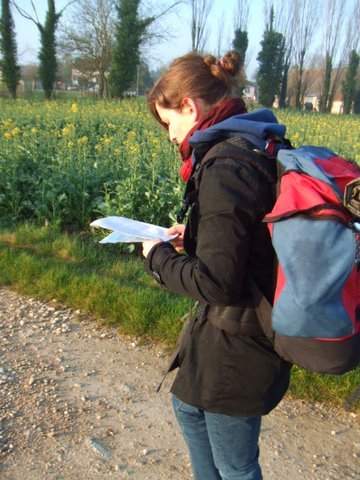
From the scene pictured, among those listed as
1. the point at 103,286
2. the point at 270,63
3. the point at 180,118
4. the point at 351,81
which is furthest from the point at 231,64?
the point at 351,81

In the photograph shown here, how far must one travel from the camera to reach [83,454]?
247 centimetres

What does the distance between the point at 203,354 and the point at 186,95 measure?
861mm

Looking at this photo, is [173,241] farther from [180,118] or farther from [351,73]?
[351,73]

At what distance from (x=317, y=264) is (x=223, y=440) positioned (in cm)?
78

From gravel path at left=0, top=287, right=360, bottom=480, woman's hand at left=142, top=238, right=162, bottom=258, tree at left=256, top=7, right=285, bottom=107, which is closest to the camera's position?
woman's hand at left=142, top=238, right=162, bottom=258

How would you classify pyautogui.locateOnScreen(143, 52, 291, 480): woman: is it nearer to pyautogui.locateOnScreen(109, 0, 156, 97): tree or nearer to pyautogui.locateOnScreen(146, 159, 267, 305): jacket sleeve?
pyautogui.locateOnScreen(146, 159, 267, 305): jacket sleeve

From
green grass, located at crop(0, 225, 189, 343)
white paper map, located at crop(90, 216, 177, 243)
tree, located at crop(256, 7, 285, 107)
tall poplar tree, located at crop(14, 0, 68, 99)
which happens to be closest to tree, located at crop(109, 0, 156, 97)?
tall poplar tree, located at crop(14, 0, 68, 99)

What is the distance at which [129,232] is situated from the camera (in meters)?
1.82

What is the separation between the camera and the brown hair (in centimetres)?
165

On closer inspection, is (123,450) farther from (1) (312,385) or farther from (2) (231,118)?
(2) (231,118)

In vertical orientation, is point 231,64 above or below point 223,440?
above

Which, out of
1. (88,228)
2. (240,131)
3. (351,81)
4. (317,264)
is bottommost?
(88,228)

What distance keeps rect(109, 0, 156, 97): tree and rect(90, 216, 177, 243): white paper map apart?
27.9 metres

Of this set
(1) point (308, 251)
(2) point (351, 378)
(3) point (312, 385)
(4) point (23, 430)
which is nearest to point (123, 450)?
(4) point (23, 430)
